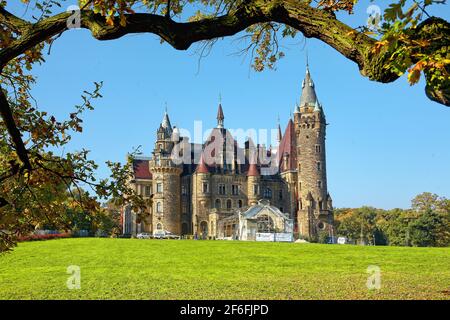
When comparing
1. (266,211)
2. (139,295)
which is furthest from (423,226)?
(139,295)

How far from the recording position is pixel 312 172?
64.3 m

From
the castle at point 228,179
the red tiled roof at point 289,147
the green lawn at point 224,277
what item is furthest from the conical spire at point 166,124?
the green lawn at point 224,277

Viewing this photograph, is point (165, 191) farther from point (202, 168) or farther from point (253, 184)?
point (253, 184)

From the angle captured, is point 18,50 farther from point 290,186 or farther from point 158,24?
point 290,186

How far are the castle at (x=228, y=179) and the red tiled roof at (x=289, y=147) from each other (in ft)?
0.46

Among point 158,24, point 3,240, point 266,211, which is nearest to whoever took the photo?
point 158,24

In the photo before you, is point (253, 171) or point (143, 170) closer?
point (253, 171)

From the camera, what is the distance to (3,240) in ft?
18.7


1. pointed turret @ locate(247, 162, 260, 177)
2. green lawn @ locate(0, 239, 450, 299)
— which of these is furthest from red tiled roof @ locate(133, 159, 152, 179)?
green lawn @ locate(0, 239, 450, 299)

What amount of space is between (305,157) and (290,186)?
16.9ft

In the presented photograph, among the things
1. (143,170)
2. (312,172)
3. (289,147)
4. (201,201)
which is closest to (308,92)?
(289,147)

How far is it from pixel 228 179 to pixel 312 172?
1116 centimetres

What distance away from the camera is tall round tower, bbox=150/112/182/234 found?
63.1m

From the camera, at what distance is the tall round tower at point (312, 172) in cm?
6350
